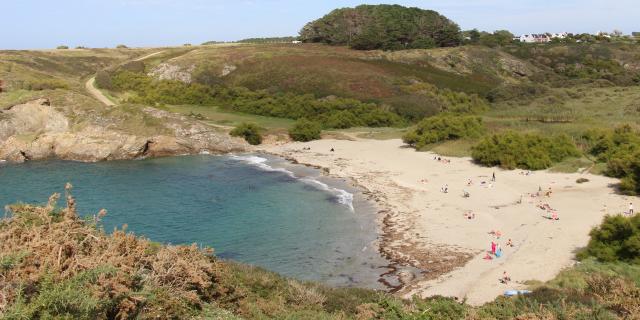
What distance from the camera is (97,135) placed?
5725 centimetres

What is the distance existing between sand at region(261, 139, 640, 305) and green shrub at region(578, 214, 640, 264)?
4.02 feet

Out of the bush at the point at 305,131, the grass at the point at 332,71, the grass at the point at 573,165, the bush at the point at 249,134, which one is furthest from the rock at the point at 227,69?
the grass at the point at 573,165

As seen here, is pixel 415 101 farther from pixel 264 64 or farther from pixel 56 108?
pixel 56 108

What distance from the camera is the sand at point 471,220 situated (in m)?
24.6

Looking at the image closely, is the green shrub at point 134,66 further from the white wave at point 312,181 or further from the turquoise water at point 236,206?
the white wave at point 312,181

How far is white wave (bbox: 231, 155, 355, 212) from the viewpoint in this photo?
38.8 metres

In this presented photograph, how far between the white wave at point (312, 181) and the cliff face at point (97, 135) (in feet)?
17.4

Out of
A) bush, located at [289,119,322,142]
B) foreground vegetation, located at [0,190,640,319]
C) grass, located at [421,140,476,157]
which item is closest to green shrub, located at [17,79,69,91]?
bush, located at [289,119,322,142]

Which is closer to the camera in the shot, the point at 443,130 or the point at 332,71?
the point at 443,130

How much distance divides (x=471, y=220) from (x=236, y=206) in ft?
52.2

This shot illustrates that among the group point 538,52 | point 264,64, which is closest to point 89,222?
point 264,64

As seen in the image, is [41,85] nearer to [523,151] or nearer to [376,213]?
[376,213]

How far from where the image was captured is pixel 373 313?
12992mm

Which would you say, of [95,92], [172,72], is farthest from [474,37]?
[95,92]
